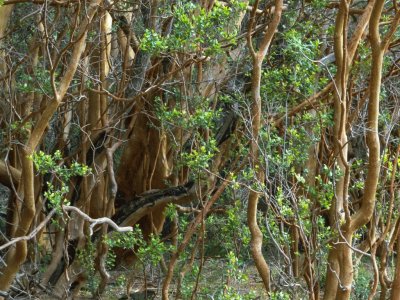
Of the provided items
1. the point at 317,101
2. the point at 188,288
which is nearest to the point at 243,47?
the point at 317,101

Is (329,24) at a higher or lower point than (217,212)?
higher

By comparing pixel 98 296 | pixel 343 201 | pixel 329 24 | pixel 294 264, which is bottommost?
pixel 98 296

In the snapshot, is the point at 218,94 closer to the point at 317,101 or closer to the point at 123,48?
the point at 317,101

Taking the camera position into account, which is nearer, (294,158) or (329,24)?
(294,158)

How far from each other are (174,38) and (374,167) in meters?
2.33

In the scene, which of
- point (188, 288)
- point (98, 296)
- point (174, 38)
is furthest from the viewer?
point (98, 296)

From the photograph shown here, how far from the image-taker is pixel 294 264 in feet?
29.4

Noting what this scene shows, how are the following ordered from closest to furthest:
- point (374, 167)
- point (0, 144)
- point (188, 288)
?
point (374, 167) → point (188, 288) → point (0, 144)

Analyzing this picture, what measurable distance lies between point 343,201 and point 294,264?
2.01 metres

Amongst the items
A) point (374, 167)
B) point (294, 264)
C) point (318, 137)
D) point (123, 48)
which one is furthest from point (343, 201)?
point (123, 48)

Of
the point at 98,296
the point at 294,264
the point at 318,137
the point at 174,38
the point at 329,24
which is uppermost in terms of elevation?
the point at 329,24

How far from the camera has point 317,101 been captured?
336 inches

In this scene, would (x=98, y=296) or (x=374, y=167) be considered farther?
(x=98, y=296)

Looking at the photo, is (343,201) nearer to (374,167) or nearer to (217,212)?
(374,167)
